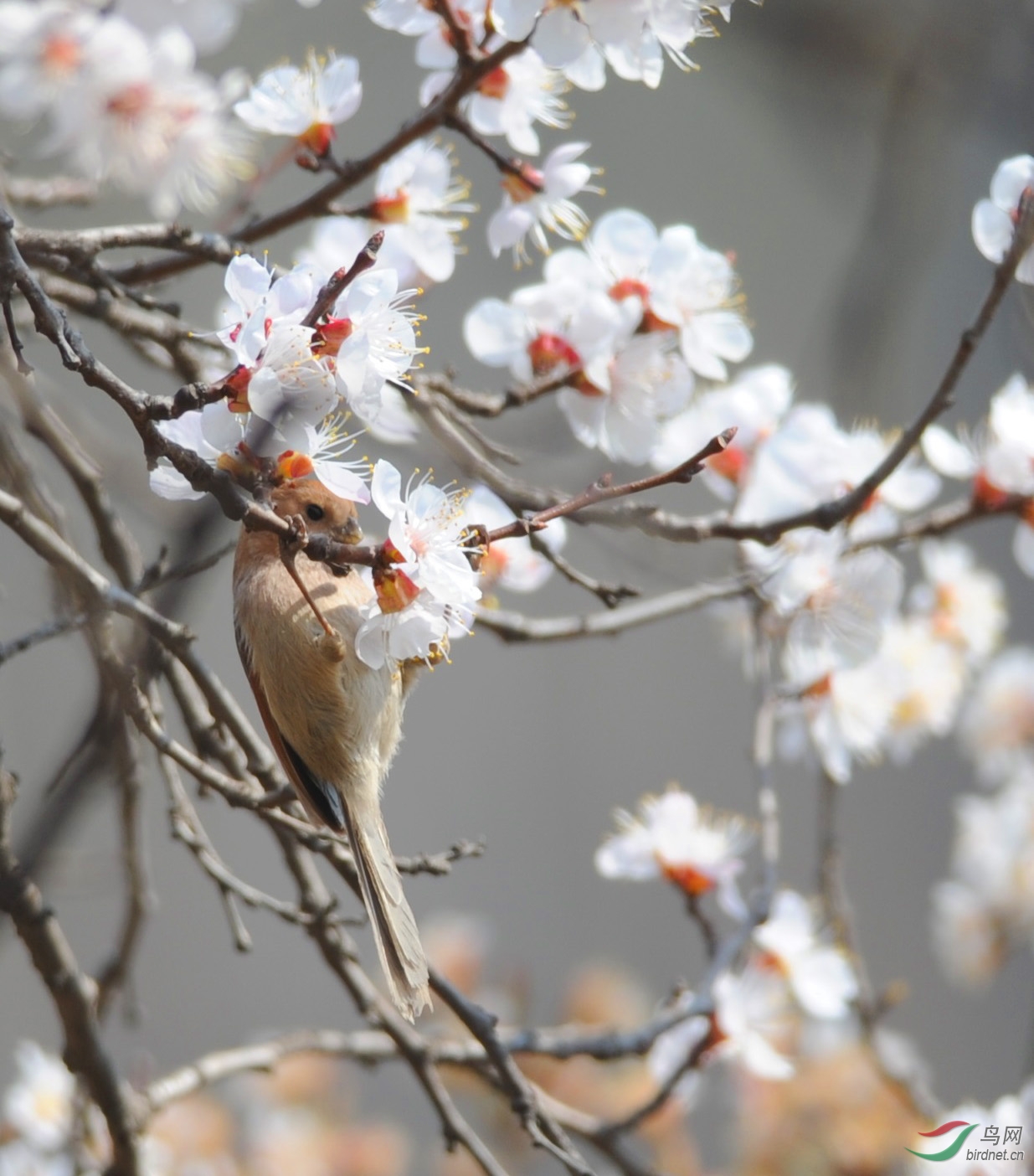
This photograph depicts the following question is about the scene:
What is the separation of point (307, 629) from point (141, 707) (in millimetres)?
244

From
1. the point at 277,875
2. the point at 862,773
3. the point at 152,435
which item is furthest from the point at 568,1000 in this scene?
the point at 152,435

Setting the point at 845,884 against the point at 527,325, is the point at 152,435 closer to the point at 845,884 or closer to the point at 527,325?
the point at 527,325

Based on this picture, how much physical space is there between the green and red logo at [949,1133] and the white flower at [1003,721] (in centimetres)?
108

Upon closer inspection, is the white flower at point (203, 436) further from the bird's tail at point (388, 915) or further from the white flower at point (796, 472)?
the white flower at point (796, 472)

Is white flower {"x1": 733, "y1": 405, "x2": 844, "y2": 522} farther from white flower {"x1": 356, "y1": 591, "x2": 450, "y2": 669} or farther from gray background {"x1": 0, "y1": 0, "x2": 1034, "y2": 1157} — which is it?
white flower {"x1": 356, "y1": 591, "x2": 450, "y2": 669}

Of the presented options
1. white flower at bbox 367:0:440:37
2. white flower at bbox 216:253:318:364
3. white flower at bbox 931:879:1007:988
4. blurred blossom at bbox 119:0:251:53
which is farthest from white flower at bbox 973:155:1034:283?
white flower at bbox 931:879:1007:988

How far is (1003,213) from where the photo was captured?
4.10ft

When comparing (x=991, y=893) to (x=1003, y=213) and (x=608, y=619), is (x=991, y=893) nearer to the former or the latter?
(x=608, y=619)

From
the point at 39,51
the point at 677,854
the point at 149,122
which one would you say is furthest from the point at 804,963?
the point at 39,51

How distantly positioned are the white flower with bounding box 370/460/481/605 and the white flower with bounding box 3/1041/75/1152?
138 centimetres

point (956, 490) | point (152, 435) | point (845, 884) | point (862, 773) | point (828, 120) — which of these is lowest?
point (152, 435)

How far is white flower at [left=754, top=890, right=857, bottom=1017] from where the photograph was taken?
170cm

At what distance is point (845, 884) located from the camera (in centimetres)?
366
